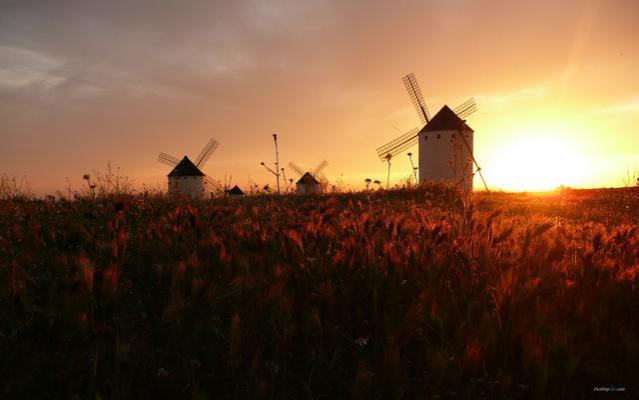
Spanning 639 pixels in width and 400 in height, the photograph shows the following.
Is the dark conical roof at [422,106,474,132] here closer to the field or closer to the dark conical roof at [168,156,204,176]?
the dark conical roof at [168,156,204,176]

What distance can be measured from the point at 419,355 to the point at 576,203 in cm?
1542

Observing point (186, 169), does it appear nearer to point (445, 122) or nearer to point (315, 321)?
point (445, 122)

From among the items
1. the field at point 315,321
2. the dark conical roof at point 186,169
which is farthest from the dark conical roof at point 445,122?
the field at point 315,321

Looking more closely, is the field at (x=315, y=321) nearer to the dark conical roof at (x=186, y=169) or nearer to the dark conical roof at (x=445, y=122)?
the dark conical roof at (x=445, y=122)

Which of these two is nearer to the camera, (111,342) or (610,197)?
(111,342)

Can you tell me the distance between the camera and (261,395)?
2299mm

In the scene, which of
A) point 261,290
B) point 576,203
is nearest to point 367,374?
point 261,290

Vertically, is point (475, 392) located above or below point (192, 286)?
below

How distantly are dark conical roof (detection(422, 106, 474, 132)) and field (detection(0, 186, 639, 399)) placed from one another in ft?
112

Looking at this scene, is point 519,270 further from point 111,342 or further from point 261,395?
point 111,342

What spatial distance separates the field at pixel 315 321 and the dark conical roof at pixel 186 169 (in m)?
48.0

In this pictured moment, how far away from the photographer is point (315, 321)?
9.65ft

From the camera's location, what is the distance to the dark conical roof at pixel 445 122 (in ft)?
123

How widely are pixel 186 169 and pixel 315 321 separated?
50696mm
